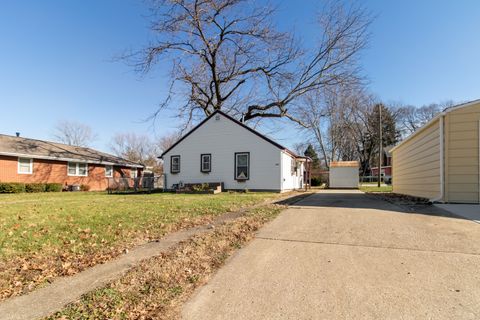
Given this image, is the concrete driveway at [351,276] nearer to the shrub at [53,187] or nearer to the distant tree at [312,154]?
the shrub at [53,187]

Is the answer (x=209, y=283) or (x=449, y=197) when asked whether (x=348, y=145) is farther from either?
(x=209, y=283)

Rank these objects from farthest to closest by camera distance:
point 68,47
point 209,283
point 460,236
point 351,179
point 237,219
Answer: point 351,179, point 68,47, point 237,219, point 460,236, point 209,283

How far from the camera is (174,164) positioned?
19594 mm

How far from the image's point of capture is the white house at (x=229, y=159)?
55.5 feet

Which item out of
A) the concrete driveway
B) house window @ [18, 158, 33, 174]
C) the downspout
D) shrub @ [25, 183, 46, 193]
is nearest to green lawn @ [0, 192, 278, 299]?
the concrete driveway

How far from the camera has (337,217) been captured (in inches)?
266

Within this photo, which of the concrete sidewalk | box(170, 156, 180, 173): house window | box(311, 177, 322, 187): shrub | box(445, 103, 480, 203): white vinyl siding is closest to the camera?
the concrete sidewalk

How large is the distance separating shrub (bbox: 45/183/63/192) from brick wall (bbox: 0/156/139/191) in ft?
3.99

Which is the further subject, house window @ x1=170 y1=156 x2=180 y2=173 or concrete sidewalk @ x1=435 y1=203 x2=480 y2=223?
house window @ x1=170 y1=156 x2=180 y2=173

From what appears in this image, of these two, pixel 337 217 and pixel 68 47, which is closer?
pixel 337 217

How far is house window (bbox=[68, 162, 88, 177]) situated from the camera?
22.9m

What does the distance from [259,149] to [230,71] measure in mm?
9129

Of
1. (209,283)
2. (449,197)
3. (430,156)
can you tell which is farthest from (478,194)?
(209,283)

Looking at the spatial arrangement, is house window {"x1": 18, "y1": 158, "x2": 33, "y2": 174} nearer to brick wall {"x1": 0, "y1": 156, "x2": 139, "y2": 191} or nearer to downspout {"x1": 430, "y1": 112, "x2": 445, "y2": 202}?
brick wall {"x1": 0, "y1": 156, "x2": 139, "y2": 191}
